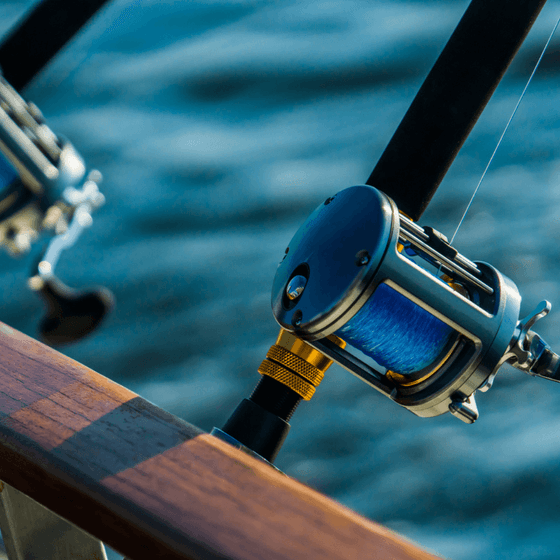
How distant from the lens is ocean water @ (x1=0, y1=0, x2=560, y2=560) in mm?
2193

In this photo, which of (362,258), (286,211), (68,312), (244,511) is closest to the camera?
(244,511)

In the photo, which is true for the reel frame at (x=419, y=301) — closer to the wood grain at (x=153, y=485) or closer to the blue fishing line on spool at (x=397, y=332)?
the blue fishing line on spool at (x=397, y=332)

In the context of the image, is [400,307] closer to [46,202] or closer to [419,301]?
[419,301]

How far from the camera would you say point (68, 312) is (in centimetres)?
105

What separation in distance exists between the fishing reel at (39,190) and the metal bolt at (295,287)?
34cm

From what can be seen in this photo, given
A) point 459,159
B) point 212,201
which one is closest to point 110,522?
point 212,201

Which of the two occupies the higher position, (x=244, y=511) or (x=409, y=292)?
(x=409, y=292)

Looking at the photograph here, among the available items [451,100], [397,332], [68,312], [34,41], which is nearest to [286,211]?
[34,41]

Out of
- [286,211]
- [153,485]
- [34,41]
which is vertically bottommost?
[153,485]

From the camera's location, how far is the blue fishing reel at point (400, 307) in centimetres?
72

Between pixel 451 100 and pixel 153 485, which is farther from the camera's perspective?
pixel 451 100

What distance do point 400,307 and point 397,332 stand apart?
1.4 inches

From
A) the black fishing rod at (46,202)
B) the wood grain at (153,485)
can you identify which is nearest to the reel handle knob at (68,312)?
the black fishing rod at (46,202)

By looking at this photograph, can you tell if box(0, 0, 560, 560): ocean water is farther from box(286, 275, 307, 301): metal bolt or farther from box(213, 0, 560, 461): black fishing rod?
box(286, 275, 307, 301): metal bolt
